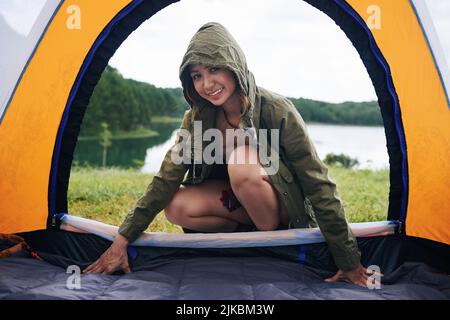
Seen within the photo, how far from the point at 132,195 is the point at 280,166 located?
160cm

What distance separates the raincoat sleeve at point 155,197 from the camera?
1.47m

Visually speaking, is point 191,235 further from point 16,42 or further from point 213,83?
point 16,42

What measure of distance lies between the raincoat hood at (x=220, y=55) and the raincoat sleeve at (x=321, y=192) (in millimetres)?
149

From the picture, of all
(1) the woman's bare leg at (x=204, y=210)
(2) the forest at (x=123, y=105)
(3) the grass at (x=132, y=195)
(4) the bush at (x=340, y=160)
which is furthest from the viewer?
(2) the forest at (x=123, y=105)

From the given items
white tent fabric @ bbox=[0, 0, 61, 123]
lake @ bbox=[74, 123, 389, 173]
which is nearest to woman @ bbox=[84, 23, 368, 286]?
white tent fabric @ bbox=[0, 0, 61, 123]

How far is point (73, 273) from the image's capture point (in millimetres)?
1460

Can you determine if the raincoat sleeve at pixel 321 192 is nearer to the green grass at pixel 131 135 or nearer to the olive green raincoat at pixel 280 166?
the olive green raincoat at pixel 280 166

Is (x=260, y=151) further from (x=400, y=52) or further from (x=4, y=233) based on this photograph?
(x=4, y=233)

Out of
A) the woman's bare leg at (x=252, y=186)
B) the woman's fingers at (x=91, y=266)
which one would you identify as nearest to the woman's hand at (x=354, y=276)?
the woman's bare leg at (x=252, y=186)

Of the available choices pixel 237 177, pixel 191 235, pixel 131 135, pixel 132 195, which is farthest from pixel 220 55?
pixel 131 135

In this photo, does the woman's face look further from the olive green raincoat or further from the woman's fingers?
the woman's fingers

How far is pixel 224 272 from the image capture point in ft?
4.68

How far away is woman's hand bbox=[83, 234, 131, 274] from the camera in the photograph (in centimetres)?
148

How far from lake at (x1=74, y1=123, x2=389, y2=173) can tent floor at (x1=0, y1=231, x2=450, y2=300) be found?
1960 mm
